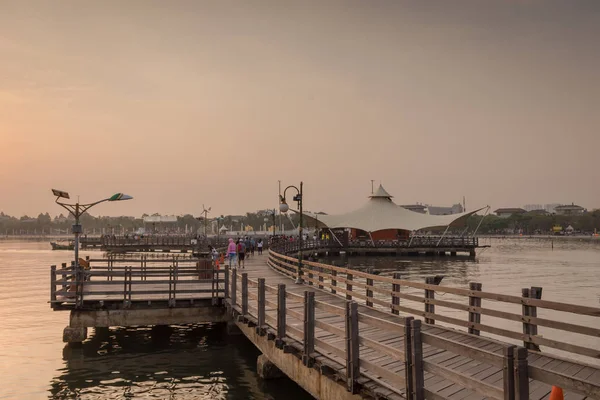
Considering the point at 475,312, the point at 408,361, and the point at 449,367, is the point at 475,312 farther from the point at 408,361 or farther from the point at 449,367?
the point at 408,361

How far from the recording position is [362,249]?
79.1 meters

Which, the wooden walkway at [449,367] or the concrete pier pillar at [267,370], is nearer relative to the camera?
the wooden walkway at [449,367]

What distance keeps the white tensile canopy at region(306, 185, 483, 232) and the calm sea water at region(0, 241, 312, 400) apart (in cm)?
6411

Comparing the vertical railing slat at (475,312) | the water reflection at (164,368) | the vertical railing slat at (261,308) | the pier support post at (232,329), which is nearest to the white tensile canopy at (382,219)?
the pier support post at (232,329)

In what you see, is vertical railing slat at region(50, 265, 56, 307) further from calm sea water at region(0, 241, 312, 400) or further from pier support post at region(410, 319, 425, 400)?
pier support post at region(410, 319, 425, 400)

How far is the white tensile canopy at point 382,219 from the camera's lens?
84.3 metres

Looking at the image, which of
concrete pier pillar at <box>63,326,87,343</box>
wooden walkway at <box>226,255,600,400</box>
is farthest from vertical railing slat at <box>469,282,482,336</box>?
concrete pier pillar at <box>63,326,87,343</box>

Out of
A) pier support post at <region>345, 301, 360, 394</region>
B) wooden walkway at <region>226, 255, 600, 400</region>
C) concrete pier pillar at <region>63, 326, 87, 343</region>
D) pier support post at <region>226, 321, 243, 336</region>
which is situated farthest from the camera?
pier support post at <region>226, 321, 243, 336</region>

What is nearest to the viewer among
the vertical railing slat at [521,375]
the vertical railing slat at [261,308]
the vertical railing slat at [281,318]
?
the vertical railing slat at [521,375]

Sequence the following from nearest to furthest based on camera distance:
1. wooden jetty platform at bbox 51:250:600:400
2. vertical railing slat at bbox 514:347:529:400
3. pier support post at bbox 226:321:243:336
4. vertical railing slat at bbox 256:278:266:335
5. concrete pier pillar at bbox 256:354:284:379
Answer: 1. vertical railing slat at bbox 514:347:529:400
2. wooden jetty platform at bbox 51:250:600:400
3. vertical railing slat at bbox 256:278:266:335
4. concrete pier pillar at bbox 256:354:284:379
5. pier support post at bbox 226:321:243:336

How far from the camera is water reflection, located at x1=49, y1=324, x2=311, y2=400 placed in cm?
1422

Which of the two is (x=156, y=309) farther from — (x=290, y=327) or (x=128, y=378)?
(x=290, y=327)

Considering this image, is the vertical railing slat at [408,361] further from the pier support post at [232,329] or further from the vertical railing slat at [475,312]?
the pier support post at [232,329]

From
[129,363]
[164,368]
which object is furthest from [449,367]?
[129,363]
